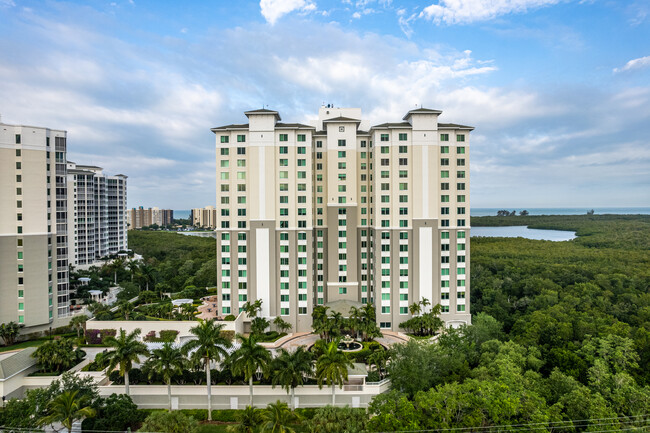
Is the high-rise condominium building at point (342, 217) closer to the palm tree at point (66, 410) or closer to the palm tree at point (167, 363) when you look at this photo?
the palm tree at point (167, 363)

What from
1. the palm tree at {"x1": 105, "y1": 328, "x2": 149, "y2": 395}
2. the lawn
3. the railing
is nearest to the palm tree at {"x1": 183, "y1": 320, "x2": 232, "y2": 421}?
the palm tree at {"x1": 105, "y1": 328, "x2": 149, "y2": 395}

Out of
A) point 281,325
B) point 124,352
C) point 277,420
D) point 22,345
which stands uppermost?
point 124,352

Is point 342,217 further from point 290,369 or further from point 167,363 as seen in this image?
point 167,363

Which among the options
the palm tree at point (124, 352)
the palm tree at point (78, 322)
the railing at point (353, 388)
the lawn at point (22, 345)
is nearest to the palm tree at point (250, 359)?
the railing at point (353, 388)

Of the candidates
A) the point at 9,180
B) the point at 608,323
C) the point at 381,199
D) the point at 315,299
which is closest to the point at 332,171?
the point at 381,199

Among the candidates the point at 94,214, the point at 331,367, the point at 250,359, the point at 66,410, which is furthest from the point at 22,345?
the point at 94,214

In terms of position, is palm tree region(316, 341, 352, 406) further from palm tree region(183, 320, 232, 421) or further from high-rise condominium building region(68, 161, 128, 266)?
high-rise condominium building region(68, 161, 128, 266)
